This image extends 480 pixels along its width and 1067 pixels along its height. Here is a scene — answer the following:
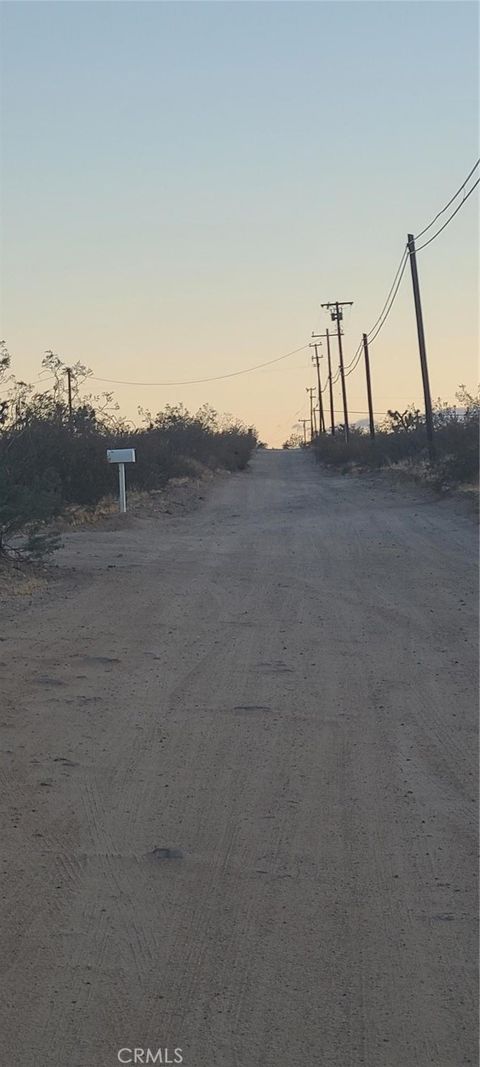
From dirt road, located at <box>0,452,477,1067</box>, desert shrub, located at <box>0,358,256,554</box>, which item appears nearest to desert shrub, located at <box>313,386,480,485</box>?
desert shrub, located at <box>0,358,256,554</box>

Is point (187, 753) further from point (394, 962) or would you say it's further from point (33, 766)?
point (394, 962)

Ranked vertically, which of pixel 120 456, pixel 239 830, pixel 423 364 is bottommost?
pixel 239 830

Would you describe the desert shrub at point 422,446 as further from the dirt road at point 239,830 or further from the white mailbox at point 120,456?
the dirt road at point 239,830

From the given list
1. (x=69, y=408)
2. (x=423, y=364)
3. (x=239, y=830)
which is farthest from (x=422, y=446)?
(x=239, y=830)

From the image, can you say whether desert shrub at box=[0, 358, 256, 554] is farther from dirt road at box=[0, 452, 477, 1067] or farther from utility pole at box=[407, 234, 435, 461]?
utility pole at box=[407, 234, 435, 461]

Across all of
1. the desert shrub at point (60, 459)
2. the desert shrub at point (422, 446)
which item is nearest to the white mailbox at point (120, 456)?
the desert shrub at point (60, 459)

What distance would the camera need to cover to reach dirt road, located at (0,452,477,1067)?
4.70 m

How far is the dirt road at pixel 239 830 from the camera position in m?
4.70

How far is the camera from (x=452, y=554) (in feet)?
62.5

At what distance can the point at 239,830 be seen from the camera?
6.81 m

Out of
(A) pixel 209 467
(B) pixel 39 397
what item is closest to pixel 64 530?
(B) pixel 39 397

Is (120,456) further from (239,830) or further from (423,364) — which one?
(239,830)

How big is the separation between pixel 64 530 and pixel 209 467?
33734 mm

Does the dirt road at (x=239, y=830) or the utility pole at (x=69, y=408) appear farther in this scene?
the utility pole at (x=69, y=408)
